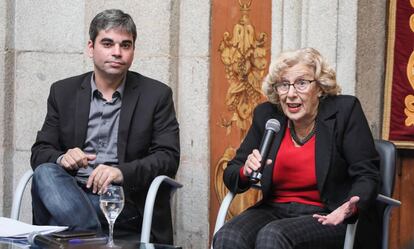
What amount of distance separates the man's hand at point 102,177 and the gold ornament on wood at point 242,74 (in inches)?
59.8

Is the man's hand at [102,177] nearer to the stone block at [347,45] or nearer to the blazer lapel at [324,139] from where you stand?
the blazer lapel at [324,139]

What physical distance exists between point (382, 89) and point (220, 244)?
168 centimetres

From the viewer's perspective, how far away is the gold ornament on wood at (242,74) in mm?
6383

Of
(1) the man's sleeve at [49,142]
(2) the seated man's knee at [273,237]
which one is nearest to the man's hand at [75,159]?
(1) the man's sleeve at [49,142]

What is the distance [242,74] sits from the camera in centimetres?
645

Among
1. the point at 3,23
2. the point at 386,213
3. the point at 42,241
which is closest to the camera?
the point at 42,241

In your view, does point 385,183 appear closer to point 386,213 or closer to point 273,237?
point 386,213

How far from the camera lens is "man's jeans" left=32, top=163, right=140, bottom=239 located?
4887 mm

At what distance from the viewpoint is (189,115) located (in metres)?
6.64

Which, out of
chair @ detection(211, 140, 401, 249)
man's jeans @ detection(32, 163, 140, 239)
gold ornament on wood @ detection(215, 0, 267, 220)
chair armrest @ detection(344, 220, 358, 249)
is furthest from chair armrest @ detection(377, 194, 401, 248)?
gold ornament on wood @ detection(215, 0, 267, 220)

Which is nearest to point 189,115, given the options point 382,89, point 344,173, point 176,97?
point 176,97

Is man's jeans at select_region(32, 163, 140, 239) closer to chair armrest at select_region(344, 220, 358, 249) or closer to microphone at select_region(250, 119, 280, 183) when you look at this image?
microphone at select_region(250, 119, 280, 183)

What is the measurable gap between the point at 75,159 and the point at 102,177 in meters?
0.22

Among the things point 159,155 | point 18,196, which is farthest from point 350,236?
point 18,196
